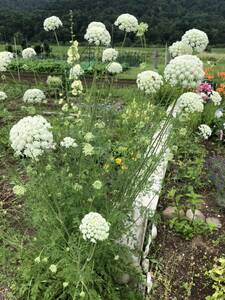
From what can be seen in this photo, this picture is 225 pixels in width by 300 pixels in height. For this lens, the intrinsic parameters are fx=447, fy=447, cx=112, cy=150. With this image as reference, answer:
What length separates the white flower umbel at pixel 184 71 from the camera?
293 cm

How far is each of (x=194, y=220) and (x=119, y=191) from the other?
122cm

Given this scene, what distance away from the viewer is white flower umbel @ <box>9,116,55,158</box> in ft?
8.81

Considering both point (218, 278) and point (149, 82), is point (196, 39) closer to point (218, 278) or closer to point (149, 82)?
point (149, 82)

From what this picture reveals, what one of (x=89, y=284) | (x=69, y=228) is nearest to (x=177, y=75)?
(x=69, y=228)

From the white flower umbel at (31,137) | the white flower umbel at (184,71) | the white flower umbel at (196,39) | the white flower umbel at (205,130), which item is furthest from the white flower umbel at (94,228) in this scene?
the white flower umbel at (205,130)

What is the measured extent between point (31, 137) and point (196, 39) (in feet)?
5.00

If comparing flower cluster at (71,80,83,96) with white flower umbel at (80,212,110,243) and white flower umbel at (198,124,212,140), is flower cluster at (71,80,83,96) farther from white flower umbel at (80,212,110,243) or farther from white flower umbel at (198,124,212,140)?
white flower umbel at (198,124,212,140)

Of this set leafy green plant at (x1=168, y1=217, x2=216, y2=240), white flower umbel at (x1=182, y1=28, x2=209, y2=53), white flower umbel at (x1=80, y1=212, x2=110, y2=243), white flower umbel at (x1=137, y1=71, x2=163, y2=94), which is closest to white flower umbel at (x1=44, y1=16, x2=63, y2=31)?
white flower umbel at (x1=137, y1=71, x2=163, y2=94)

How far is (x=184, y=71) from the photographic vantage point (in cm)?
294

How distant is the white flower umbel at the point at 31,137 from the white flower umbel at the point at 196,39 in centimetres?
138

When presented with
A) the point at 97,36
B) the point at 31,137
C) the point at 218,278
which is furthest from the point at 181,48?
the point at 218,278

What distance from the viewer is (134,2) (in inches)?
1556

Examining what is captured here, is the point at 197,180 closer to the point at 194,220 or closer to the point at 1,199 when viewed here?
the point at 194,220

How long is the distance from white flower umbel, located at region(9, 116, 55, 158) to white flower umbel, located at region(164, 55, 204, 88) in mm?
915
